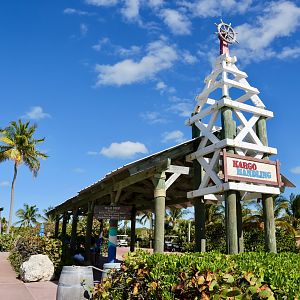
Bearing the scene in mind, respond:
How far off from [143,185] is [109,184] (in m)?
1.53

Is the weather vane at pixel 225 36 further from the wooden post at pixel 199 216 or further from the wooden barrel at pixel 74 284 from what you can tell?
the wooden barrel at pixel 74 284

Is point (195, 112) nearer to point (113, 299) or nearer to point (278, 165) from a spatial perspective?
point (278, 165)

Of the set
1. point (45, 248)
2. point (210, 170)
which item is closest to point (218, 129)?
point (210, 170)

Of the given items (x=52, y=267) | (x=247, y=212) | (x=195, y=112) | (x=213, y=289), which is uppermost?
(x=195, y=112)

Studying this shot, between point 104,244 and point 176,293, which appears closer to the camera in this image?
point 176,293

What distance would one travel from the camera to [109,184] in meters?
10.8

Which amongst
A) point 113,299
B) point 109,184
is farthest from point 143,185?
point 113,299

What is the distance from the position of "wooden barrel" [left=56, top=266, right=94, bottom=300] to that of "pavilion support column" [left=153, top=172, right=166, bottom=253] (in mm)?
2112

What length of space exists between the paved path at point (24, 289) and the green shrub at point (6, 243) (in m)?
17.2

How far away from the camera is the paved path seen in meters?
8.04

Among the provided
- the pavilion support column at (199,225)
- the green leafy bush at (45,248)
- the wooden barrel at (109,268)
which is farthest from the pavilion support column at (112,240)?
the wooden barrel at (109,268)

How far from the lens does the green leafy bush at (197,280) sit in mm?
2750

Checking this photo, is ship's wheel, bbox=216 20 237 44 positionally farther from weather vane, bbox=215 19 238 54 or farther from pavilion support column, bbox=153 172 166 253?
pavilion support column, bbox=153 172 166 253

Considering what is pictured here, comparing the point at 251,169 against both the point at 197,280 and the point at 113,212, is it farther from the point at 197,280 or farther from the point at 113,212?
the point at 197,280
